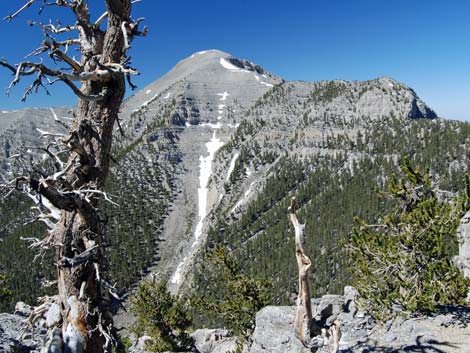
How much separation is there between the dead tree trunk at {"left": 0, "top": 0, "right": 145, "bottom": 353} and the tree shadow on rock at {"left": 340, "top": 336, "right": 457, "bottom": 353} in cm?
1033

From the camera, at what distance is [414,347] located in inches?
453

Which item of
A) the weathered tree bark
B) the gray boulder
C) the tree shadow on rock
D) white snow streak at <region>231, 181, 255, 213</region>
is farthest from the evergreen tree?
white snow streak at <region>231, 181, 255, 213</region>

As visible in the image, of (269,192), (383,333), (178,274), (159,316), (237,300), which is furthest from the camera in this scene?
(269,192)

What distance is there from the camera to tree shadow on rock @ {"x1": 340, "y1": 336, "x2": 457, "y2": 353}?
11.4m

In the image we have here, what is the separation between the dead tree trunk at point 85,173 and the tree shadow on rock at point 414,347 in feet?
33.9

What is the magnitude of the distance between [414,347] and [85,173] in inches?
455

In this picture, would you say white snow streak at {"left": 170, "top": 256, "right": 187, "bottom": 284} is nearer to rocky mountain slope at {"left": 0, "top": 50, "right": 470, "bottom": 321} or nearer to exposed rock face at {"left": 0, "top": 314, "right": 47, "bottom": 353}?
rocky mountain slope at {"left": 0, "top": 50, "right": 470, "bottom": 321}

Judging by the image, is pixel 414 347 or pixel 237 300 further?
pixel 237 300

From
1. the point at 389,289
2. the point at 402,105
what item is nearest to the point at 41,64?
the point at 389,289

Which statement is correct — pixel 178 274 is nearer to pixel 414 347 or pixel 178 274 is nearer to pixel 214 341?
pixel 214 341

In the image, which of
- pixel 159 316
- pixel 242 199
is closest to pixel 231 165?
pixel 242 199

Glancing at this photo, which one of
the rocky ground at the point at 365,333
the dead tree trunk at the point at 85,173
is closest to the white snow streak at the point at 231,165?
the rocky ground at the point at 365,333

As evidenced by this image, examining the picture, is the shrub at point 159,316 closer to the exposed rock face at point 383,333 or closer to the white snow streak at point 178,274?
the exposed rock face at point 383,333

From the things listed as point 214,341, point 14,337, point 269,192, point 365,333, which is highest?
point 365,333
